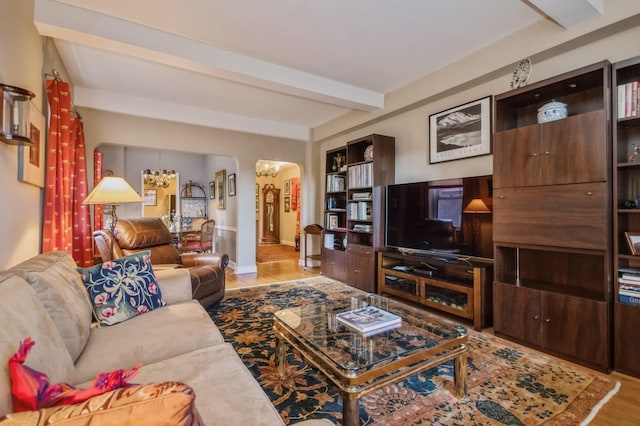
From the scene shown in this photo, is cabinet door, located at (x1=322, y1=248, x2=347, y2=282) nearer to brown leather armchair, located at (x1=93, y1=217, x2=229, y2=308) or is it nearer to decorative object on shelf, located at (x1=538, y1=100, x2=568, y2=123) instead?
brown leather armchair, located at (x1=93, y1=217, x2=229, y2=308)

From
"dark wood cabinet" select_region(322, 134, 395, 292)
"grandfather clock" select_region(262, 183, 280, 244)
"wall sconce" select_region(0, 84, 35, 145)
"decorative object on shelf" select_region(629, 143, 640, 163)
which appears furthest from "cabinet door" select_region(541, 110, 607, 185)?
"grandfather clock" select_region(262, 183, 280, 244)

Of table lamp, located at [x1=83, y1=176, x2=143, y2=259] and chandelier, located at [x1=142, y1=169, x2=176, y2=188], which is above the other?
chandelier, located at [x1=142, y1=169, x2=176, y2=188]

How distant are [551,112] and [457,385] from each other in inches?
83.2

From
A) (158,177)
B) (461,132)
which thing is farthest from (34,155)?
(158,177)

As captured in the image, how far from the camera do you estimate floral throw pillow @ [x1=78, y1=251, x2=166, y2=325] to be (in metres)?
1.74

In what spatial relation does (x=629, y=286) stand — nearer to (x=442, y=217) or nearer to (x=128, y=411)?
(x=442, y=217)

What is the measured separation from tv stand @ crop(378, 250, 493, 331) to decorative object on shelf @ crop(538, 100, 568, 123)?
1.32m

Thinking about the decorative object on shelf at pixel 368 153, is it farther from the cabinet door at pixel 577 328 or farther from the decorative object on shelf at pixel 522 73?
the cabinet door at pixel 577 328

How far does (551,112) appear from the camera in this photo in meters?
2.34

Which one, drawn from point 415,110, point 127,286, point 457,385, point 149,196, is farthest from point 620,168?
point 149,196

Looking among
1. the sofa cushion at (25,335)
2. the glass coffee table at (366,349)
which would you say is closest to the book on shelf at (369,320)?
the glass coffee table at (366,349)

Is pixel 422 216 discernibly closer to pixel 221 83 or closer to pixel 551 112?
pixel 551 112

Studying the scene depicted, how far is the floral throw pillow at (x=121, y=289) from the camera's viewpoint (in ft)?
5.72

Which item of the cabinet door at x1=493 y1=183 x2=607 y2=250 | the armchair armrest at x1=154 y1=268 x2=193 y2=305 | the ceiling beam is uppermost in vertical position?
the ceiling beam
